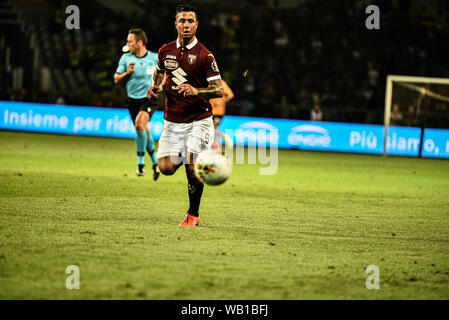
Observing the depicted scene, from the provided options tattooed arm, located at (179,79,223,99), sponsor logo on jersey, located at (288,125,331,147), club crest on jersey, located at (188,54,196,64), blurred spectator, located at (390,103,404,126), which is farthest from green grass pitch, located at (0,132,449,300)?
sponsor logo on jersey, located at (288,125,331,147)

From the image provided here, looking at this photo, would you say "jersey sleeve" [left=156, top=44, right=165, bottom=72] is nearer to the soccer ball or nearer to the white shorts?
the white shorts

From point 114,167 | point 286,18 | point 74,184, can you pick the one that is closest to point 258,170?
point 114,167

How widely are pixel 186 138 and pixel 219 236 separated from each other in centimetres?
144

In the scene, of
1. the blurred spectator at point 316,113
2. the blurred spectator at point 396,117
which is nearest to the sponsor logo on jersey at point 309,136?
the blurred spectator at point 316,113

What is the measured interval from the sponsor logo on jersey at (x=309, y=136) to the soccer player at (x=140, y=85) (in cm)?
1135

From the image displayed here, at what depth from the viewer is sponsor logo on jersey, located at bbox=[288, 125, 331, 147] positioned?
24.0 meters

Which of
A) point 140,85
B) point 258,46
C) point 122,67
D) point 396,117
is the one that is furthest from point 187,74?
point 258,46

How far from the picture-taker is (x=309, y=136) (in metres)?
24.1

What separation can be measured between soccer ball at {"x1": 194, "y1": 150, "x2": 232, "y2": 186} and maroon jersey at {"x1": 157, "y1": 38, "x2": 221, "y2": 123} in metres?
0.58

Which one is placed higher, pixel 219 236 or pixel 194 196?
pixel 194 196

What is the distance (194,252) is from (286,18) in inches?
1088

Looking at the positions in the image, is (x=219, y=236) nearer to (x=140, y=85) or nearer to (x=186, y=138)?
(x=186, y=138)

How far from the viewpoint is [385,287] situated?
5488 mm

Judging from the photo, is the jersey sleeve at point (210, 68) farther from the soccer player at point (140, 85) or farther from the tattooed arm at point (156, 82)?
the soccer player at point (140, 85)
